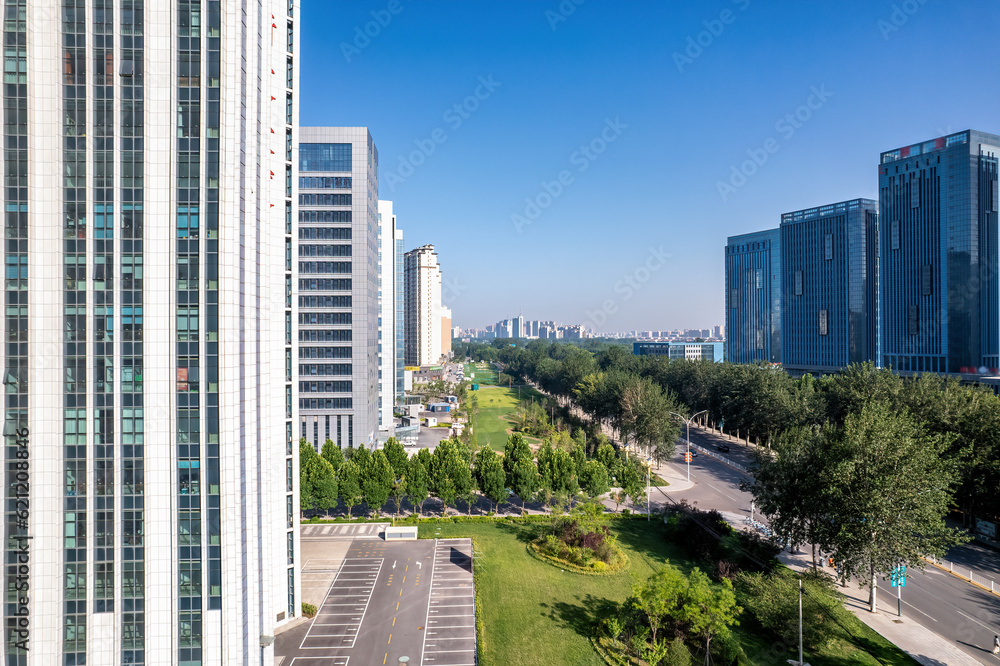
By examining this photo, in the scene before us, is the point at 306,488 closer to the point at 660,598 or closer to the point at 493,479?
the point at 493,479

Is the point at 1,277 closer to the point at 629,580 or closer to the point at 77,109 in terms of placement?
the point at 77,109

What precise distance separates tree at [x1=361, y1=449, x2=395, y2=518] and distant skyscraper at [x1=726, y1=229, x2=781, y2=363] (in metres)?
143

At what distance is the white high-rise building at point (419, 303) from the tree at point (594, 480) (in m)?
122

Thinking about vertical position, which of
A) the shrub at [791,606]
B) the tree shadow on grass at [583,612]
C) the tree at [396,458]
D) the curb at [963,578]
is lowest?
the tree shadow on grass at [583,612]

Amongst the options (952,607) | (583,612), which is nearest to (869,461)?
(952,607)

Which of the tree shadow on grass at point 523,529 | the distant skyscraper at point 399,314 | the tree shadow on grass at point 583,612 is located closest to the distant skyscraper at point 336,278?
the tree shadow on grass at point 523,529

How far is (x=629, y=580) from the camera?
33.7m

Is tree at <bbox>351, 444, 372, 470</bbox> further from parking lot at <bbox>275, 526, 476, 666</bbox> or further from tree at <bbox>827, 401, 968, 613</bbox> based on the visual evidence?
tree at <bbox>827, 401, 968, 613</bbox>

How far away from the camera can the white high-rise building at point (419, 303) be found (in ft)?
539

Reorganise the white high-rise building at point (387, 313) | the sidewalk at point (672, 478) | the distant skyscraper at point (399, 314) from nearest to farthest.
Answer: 1. the sidewalk at point (672, 478)
2. the white high-rise building at point (387, 313)
3. the distant skyscraper at point (399, 314)

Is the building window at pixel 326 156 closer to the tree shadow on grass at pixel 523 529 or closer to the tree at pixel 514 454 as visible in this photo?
the tree at pixel 514 454

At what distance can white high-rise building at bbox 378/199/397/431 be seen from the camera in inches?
2899

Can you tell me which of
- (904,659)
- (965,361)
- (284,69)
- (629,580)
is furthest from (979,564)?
(965,361)

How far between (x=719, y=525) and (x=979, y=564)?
17464 mm
